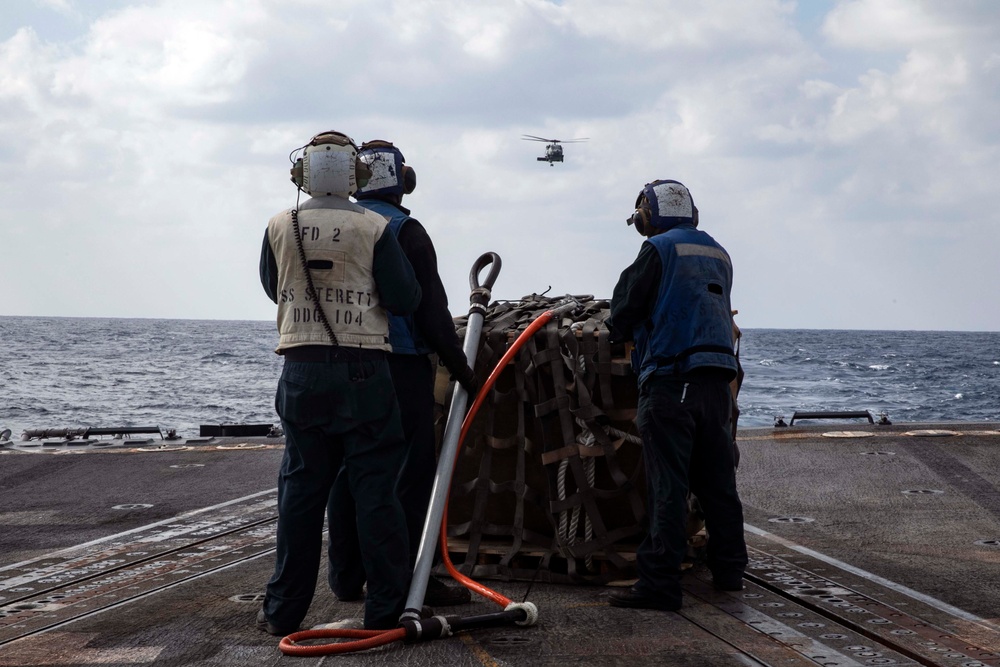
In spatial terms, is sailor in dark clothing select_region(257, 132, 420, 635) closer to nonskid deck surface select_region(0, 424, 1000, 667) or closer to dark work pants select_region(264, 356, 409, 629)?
dark work pants select_region(264, 356, 409, 629)

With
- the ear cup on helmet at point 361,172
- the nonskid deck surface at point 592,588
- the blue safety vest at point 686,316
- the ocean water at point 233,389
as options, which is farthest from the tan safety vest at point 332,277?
the ocean water at point 233,389

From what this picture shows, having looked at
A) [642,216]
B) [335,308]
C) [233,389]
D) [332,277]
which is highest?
[642,216]

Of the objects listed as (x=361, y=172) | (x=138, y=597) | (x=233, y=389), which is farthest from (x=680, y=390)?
(x=233, y=389)

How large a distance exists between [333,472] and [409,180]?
5.14ft

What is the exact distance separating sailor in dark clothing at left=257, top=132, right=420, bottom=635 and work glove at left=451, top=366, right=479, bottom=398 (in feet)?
1.73

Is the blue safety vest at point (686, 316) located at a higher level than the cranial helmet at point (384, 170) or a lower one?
lower

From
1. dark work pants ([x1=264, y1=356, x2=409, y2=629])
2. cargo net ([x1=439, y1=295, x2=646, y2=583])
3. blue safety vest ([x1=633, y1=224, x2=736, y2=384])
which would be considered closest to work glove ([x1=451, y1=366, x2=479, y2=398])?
cargo net ([x1=439, y1=295, x2=646, y2=583])

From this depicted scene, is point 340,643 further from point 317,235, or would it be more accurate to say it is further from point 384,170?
point 384,170

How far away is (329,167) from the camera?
4559mm

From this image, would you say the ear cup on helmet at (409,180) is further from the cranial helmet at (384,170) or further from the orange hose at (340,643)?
the orange hose at (340,643)

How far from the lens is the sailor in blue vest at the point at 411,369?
4895 mm

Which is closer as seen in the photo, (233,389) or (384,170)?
(384,170)

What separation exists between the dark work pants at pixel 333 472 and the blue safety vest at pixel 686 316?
1409mm

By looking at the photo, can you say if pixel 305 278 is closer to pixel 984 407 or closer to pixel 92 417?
pixel 92 417
